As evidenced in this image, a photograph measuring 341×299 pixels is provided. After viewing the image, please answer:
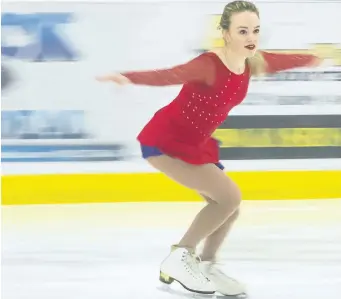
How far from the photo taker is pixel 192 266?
2148 millimetres

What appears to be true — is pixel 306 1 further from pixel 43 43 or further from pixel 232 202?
pixel 232 202

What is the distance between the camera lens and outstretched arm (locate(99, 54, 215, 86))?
6.33ft

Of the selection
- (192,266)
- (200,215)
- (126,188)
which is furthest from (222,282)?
(126,188)

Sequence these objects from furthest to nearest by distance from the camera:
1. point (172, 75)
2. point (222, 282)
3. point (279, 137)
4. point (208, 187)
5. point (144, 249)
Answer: point (279, 137) → point (144, 249) → point (222, 282) → point (208, 187) → point (172, 75)

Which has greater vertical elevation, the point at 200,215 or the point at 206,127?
the point at 206,127

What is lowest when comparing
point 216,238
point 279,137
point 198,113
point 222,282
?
point 222,282

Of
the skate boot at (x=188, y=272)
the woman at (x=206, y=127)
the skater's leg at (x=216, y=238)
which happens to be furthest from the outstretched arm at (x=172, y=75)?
the skate boot at (x=188, y=272)

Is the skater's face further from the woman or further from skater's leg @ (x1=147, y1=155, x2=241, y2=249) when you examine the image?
skater's leg @ (x1=147, y1=155, x2=241, y2=249)

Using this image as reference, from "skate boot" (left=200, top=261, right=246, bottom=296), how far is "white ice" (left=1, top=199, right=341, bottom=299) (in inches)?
1.8

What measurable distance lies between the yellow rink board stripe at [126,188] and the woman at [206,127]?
1.49m

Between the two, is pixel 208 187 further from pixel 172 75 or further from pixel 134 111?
pixel 134 111

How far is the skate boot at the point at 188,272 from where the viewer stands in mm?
2131

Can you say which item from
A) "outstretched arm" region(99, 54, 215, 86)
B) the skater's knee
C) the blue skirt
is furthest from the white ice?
"outstretched arm" region(99, 54, 215, 86)

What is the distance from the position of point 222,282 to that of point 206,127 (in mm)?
459
